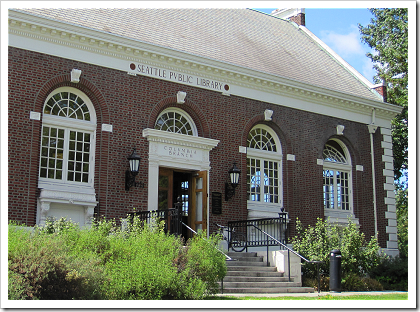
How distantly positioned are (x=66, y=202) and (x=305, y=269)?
7.20 m

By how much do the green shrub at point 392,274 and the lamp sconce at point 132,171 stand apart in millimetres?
8496

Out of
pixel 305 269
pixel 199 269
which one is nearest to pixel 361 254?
pixel 305 269

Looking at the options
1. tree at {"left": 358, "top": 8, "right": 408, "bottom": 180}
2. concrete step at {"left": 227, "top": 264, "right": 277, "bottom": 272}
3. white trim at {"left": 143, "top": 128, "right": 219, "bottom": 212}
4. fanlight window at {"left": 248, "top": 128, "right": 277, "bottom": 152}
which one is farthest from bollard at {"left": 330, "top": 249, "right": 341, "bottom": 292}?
tree at {"left": 358, "top": 8, "right": 408, "bottom": 180}

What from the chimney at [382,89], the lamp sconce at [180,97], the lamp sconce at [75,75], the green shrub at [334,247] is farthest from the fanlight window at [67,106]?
the chimney at [382,89]

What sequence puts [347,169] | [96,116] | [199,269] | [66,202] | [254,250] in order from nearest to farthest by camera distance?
[199,269]
[66,202]
[96,116]
[254,250]
[347,169]

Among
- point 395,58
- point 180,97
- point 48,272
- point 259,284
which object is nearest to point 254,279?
point 259,284

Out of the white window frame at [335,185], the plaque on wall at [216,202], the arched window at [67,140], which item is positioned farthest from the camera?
the white window frame at [335,185]

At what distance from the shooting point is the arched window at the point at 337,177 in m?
20.7

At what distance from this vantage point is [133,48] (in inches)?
627

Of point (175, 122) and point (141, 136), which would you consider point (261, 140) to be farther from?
point (141, 136)

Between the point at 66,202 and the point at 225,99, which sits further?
the point at 225,99

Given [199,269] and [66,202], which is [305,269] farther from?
[66,202]

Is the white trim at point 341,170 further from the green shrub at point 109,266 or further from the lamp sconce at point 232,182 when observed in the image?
the green shrub at point 109,266

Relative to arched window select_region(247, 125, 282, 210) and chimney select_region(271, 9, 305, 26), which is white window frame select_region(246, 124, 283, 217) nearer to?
arched window select_region(247, 125, 282, 210)
